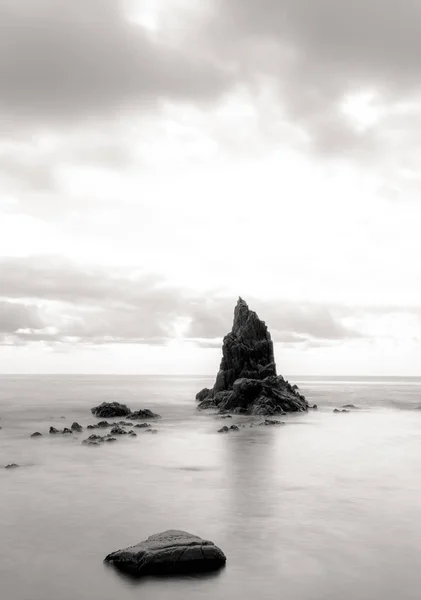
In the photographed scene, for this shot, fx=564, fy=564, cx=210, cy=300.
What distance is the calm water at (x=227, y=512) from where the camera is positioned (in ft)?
66.1

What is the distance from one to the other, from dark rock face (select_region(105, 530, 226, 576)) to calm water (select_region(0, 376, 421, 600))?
0.57 meters

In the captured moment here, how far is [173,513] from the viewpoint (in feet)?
99.2

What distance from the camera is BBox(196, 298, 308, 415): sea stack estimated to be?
8512cm

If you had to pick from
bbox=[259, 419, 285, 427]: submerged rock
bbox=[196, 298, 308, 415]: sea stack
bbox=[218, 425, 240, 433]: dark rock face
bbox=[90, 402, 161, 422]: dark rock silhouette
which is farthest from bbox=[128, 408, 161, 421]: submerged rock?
bbox=[218, 425, 240, 433]: dark rock face

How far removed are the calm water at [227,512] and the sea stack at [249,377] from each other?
23.9 meters

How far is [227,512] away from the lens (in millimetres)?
30609

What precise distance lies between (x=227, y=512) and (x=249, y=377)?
59758 millimetres

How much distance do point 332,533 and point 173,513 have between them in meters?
8.63

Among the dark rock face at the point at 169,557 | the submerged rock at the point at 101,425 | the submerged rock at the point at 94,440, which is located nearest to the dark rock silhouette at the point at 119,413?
the submerged rock at the point at 101,425

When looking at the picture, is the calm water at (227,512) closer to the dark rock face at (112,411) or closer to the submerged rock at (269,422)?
the submerged rock at (269,422)

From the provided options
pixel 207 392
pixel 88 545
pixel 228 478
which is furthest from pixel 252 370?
pixel 88 545

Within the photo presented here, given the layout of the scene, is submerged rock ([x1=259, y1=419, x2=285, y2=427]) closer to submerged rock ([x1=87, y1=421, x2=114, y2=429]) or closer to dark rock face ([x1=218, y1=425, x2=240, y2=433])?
dark rock face ([x1=218, y1=425, x2=240, y2=433])

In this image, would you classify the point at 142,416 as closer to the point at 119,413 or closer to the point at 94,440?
the point at 119,413

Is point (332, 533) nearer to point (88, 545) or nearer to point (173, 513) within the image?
point (173, 513)
